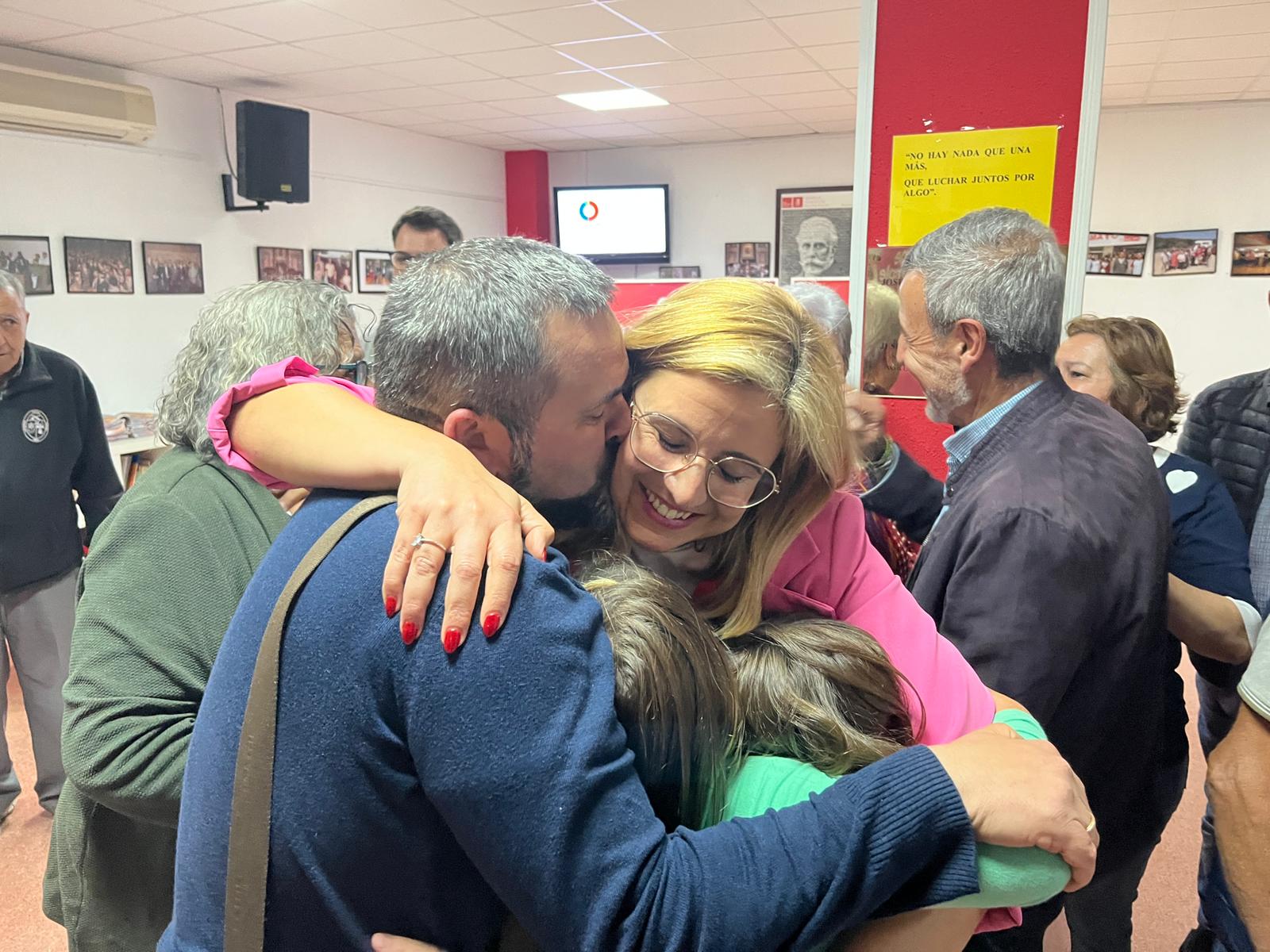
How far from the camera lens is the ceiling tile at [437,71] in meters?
5.42

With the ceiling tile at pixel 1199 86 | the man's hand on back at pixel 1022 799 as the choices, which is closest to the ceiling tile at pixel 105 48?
the man's hand on back at pixel 1022 799

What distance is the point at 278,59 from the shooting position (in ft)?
17.5

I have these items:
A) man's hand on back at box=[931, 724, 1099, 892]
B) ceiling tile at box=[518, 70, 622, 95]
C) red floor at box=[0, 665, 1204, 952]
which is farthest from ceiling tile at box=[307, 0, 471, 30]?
man's hand on back at box=[931, 724, 1099, 892]

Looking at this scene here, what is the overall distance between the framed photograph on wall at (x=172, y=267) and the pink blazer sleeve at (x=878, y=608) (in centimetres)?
586

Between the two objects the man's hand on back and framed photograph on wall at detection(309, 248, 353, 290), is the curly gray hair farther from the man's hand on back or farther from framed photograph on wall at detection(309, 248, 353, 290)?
framed photograph on wall at detection(309, 248, 353, 290)

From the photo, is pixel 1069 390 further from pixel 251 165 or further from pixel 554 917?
pixel 251 165

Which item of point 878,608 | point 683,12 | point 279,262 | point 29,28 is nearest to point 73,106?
point 29,28

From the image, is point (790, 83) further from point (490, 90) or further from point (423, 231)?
point (423, 231)

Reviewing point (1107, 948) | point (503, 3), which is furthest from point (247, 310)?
point (503, 3)

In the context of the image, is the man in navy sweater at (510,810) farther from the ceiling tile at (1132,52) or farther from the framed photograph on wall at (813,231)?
the framed photograph on wall at (813,231)

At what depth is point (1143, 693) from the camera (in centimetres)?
160

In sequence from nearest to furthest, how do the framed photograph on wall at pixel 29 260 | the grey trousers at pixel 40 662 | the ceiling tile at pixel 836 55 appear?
1. the grey trousers at pixel 40 662
2. the framed photograph on wall at pixel 29 260
3. the ceiling tile at pixel 836 55

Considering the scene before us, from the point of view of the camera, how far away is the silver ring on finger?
0.70m

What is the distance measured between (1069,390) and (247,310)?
59.0 inches
